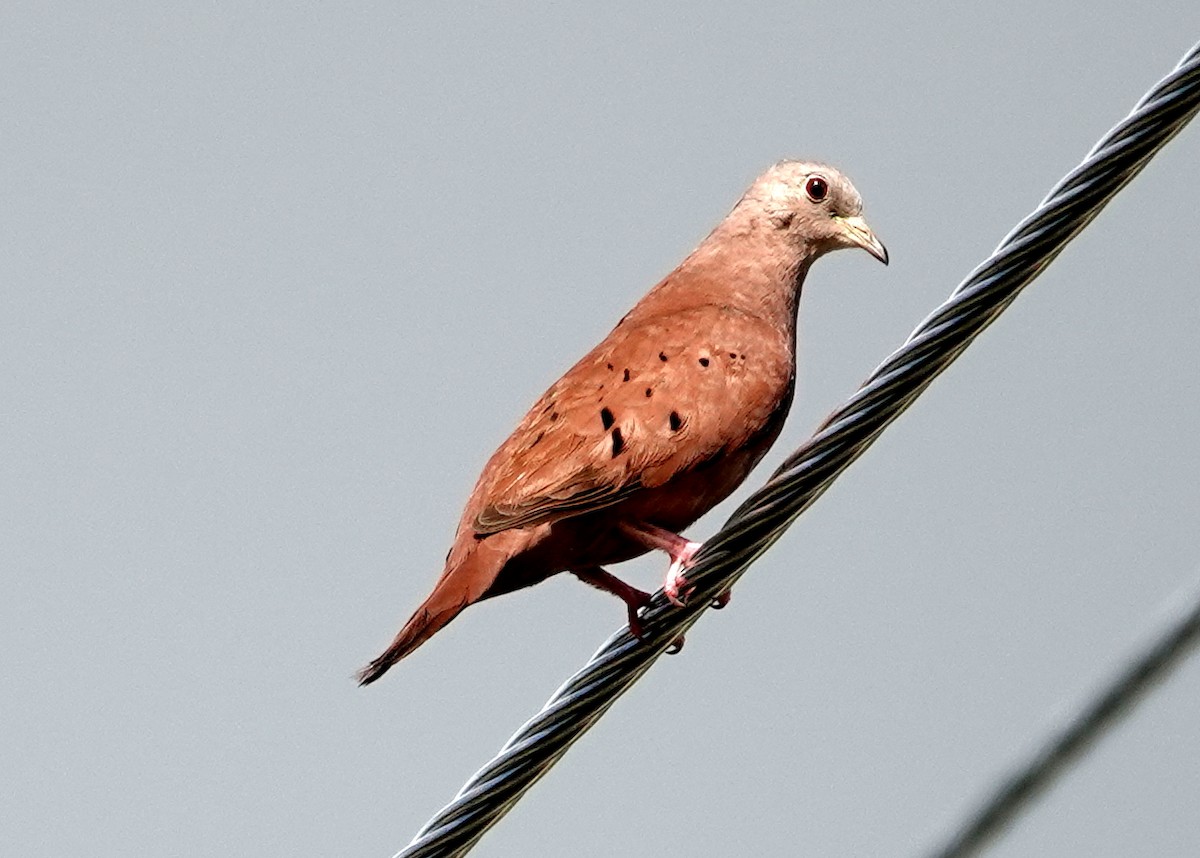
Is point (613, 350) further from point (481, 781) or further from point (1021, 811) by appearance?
point (1021, 811)

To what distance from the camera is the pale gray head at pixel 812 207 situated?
7.84 metres

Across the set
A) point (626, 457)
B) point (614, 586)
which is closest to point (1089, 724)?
point (626, 457)

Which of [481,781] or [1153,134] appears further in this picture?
[481,781]

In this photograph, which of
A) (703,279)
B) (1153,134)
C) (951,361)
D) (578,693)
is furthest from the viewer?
(703,279)

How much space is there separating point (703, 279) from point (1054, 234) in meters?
3.49

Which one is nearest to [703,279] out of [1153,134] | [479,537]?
[479,537]

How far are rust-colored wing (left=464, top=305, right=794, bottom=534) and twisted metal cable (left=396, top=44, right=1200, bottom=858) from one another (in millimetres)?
988

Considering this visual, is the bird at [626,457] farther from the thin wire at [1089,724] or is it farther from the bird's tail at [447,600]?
the thin wire at [1089,724]

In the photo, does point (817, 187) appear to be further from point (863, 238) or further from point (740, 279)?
point (740, 279)

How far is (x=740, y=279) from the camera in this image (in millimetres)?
7488

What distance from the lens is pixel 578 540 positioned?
6.22 m

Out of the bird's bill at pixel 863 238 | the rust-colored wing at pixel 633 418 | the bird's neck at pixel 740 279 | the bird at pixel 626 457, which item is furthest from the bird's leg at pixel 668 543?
the bird's bill at pixel 863 238

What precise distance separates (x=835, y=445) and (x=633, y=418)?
6.16 feet

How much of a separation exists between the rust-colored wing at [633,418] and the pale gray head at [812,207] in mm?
1115
